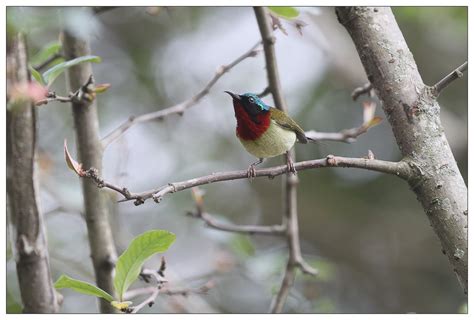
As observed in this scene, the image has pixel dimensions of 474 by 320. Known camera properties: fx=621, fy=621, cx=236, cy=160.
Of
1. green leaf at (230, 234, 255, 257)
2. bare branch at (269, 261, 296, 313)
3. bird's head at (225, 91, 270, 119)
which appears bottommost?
bare branch at (269, 261, 296, 313)

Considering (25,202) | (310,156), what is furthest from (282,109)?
(310,156)

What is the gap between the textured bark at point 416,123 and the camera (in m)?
1.60

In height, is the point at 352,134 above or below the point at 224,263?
above

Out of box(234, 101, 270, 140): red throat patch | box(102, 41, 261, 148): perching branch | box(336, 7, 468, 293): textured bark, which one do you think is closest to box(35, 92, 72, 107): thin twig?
box(102, 41, 261, 148): perching branch

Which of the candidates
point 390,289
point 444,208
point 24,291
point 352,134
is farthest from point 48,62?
point 390,289

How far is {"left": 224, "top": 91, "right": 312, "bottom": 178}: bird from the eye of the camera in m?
2.23

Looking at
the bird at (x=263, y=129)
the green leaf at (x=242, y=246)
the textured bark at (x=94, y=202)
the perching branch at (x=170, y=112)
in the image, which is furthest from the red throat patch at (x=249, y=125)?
the green leaf at (x=242, y=246)

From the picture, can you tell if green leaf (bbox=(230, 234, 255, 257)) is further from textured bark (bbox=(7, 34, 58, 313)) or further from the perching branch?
textured bark (bbox=(7, 34, 58, 313))

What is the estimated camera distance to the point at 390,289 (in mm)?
5520

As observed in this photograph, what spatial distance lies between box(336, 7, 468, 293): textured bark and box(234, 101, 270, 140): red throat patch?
1.95 ft

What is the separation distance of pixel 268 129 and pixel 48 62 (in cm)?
89

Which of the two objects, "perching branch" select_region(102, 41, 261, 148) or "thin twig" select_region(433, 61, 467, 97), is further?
"perching branch" select_region(102, 41, 261, 148)

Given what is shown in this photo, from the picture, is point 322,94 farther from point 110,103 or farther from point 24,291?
point 24,291

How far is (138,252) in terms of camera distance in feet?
5.53
